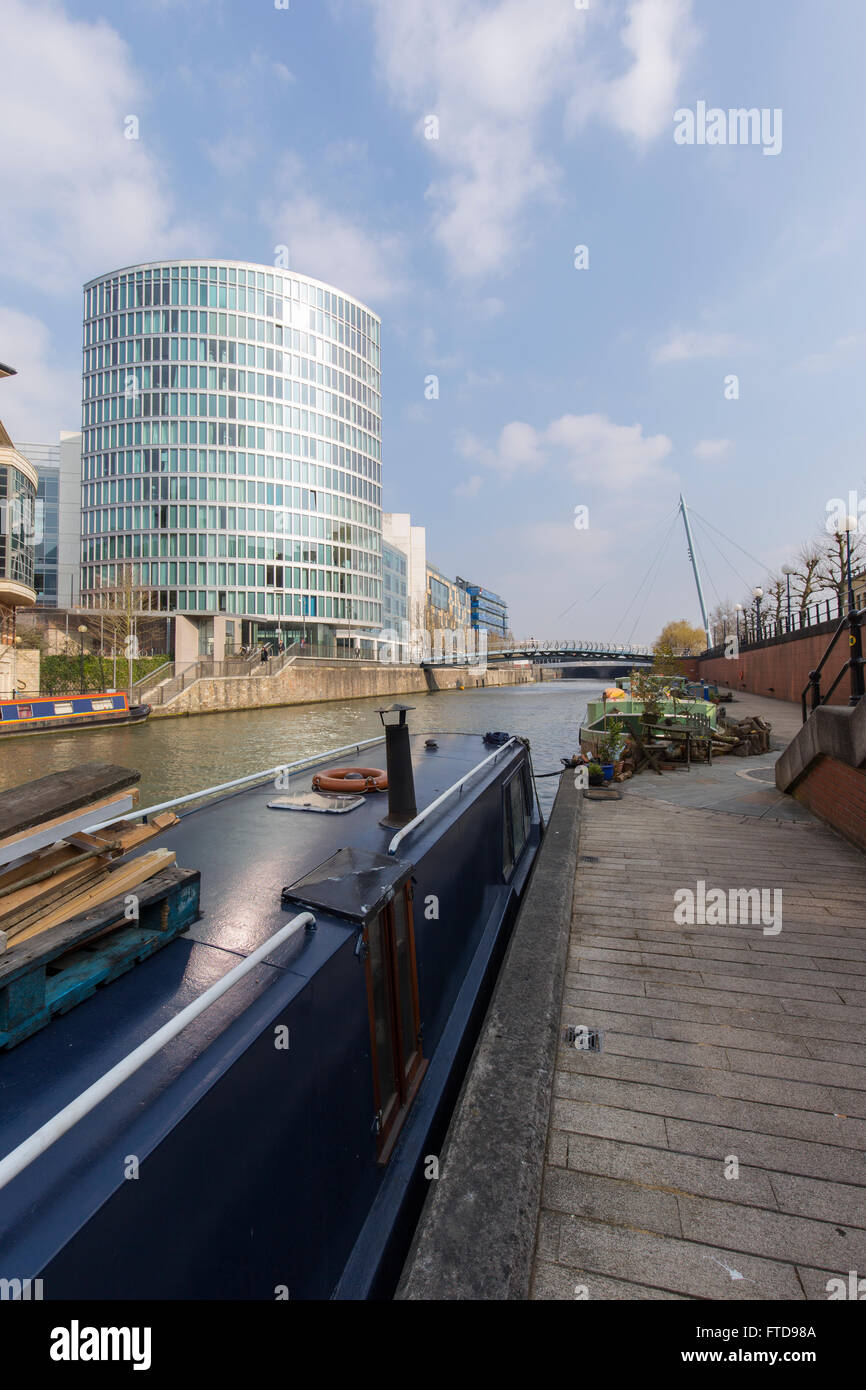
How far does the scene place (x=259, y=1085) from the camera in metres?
1.96

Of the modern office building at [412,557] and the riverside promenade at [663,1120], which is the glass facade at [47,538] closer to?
the modern office building at [412,557]

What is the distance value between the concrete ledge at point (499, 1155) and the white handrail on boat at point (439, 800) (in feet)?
3.52

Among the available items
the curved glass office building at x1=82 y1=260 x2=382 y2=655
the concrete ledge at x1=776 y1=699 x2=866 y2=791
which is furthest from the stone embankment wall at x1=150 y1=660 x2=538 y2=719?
the concrete ledge at x1=776 y1=699 x2=866 y2=791

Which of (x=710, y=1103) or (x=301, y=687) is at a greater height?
(x=301, y=687)

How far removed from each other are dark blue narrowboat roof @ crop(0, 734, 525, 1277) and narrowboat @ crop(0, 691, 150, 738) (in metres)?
23.9

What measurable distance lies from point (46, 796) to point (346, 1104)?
174 cm

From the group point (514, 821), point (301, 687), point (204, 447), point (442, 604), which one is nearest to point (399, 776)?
point (514, 821)

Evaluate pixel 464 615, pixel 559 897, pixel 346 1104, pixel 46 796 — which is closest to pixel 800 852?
pixel 559 897

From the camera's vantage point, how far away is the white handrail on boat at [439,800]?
3377 millimetres

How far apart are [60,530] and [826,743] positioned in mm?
75304

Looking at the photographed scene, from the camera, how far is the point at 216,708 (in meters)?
35.0

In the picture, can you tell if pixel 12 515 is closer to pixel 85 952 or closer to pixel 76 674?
pixel 76 674

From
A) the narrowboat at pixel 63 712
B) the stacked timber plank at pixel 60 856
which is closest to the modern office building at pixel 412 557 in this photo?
the narrowboat at pixel 63 712

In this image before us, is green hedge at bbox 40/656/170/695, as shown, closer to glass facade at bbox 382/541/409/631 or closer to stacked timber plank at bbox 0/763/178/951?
stacked timber plank at bbox 0/763/178/951
